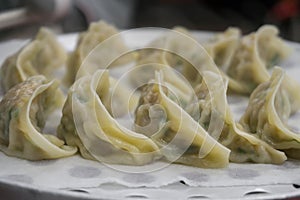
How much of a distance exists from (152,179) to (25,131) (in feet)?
1.15

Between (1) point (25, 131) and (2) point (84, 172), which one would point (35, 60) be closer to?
(1) point (25, 131)

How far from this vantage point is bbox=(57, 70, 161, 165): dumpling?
1483 millimetres

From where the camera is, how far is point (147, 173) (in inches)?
55.9

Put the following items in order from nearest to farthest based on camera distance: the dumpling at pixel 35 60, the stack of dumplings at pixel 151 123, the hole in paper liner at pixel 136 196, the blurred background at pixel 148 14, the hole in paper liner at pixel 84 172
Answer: the hole in paper liner at pixel 136 196 < the hole in paper liner at pixel 84 172 < the stack of dumplings at pixel 151 123 < the dumpling at pixel 35 60 < the blurred background at pixel 148 14

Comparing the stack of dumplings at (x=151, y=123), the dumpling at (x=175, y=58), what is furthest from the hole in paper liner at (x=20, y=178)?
the dumpling at (x=175, y=58)

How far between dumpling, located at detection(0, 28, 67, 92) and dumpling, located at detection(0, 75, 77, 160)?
1.09 ft

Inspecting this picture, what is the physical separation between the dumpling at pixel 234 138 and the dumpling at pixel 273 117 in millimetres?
46

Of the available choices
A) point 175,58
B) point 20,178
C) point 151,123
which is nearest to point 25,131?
point 20,178

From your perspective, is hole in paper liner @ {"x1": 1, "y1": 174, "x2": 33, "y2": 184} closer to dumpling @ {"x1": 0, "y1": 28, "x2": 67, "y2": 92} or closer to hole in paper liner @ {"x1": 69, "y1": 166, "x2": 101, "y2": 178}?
hole in paper liner @ {"x1": 69, "y1": 166, "x2": 101, "y2": 178}

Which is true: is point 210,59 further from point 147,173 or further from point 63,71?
point 147,173

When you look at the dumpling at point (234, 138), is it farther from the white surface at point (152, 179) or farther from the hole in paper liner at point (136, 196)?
the hole in paper liner at point (136, 196)

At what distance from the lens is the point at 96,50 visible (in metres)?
2.16

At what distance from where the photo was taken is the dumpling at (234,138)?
1.50m

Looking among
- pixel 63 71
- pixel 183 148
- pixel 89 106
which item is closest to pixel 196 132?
pixel 183 148
